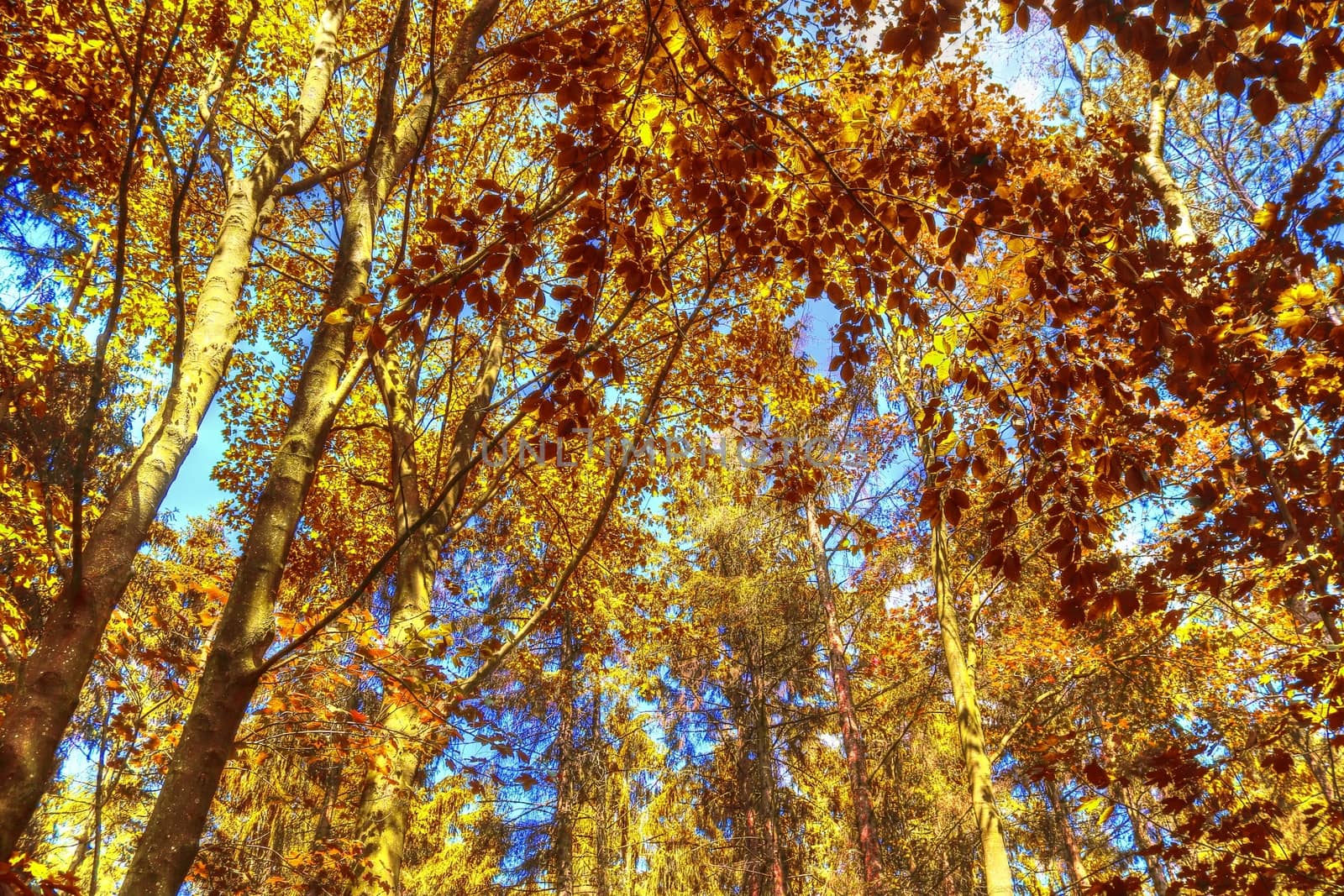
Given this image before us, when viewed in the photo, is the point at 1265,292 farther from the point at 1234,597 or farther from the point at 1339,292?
the point at 1234,597

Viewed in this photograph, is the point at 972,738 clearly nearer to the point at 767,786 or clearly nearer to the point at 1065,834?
the point at 767,786

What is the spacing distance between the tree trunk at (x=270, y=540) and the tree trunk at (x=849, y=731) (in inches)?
216

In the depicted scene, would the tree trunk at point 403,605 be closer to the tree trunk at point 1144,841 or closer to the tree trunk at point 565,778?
the tree trunk at point 565,778

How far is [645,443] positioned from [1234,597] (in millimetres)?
5720

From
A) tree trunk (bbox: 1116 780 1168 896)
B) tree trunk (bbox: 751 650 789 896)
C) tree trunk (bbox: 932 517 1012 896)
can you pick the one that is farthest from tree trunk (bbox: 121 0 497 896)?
tree trunk (bbox: 751 650 789 896)

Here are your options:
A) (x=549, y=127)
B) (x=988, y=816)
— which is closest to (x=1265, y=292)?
(x=988, y=816)

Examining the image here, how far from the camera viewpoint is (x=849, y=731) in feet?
30.1

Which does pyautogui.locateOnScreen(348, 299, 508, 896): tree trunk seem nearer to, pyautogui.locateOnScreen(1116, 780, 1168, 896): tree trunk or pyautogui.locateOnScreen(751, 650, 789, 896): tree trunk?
pyautogui.locateOnScreen(751, 650, 789, 896): tree trunk

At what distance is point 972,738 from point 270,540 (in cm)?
566

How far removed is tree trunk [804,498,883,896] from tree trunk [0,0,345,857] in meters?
5.61

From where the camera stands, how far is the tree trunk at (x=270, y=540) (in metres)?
1.87

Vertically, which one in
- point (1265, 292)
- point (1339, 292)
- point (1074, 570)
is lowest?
point (1074, 570)

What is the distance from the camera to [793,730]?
37.8ft

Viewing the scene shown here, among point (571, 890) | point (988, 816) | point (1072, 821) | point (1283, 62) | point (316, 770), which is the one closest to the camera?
point (1283, 62)
